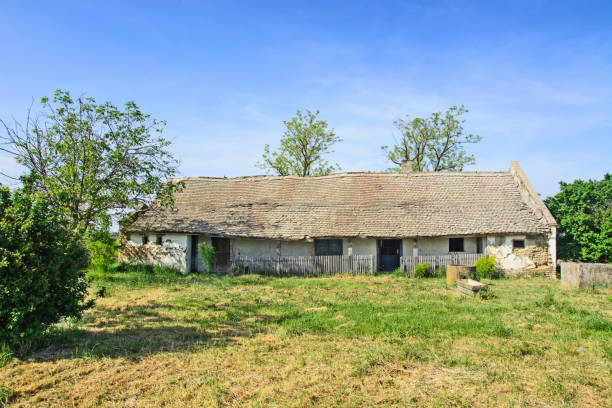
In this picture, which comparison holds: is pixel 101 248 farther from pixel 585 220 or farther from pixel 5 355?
pixel 585 220

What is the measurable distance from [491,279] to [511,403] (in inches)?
485

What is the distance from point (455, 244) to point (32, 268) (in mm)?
17077

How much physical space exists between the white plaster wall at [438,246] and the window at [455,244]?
232 mm

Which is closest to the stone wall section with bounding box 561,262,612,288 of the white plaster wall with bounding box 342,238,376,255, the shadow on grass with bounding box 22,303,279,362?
the white plaster wall with bounding box 342,238,376,255

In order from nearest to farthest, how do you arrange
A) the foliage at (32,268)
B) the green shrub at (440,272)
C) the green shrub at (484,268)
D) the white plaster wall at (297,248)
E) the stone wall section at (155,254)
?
1. the foliage at (32,268)
2. the green shrub at (484,268)
3. the green shrub at (440,272)
4. the stone wall section at (155,254)
5. the white plaster wall at (297,248)

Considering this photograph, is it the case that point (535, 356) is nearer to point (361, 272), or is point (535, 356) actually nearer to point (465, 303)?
point (465, 303)

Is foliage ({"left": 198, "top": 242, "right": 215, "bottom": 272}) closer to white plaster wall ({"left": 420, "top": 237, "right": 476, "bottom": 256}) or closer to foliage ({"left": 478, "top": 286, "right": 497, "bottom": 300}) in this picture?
white plaster wall ({"left": 420, "top": 237, "right": 476, "bottom": 256})

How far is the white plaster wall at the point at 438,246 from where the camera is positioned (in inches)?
716

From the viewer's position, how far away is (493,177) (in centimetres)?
2081

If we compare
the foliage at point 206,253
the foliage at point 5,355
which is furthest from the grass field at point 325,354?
the foliage at point 206,253

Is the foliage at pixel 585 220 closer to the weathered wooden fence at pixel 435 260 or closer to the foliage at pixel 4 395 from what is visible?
the weathered wooden fence at pixel 435 260

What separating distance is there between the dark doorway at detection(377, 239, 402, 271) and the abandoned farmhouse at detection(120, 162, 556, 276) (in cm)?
5

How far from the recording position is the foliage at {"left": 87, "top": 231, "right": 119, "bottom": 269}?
471 inches

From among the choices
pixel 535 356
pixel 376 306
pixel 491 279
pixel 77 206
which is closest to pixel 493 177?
pixel 491 279
